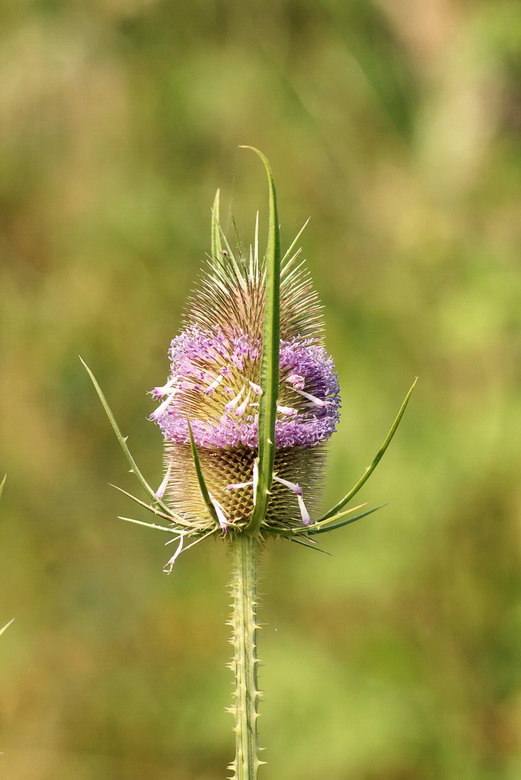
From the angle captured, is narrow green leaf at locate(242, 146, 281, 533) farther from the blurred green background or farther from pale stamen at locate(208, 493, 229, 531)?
the blurred green background

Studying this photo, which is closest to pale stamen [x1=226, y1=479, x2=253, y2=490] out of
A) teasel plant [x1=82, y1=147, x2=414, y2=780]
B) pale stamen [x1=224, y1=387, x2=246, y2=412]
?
teasel plant [x1=82, y1=147, x2=414, y2=780]

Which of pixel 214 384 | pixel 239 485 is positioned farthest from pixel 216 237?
pixel 239 485

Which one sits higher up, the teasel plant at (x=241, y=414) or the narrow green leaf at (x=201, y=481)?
the teasel plant at (x=241, y=414)

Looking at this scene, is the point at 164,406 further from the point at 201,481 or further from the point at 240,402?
the point at 201,481

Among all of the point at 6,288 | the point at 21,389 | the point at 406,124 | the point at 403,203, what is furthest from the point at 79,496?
the point at 406,124

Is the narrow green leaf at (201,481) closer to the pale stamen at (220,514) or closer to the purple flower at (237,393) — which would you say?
the pale stamen at (220,514)

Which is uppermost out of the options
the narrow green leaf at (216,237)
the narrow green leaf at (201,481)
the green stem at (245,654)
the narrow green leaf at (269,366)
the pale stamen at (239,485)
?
the narrow green leaf at (216,237)

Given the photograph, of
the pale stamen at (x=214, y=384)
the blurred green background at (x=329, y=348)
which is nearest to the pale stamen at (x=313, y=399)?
the pale stamen at (x=214, y=384)
